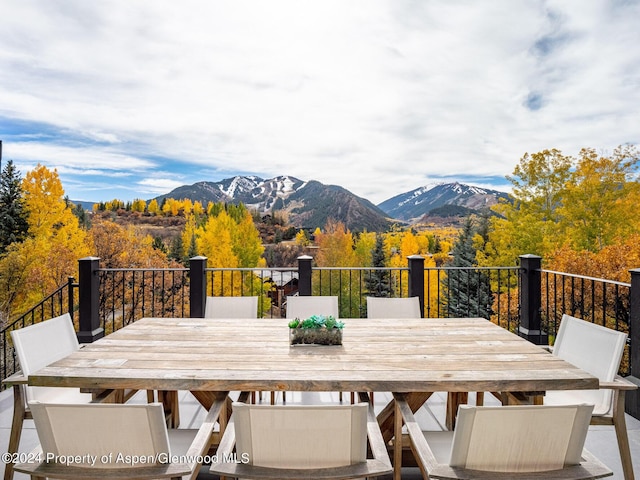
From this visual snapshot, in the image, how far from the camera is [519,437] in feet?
4.16

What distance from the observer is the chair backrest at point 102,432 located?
1.23m

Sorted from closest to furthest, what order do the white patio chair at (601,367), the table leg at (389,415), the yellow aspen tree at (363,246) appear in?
the white patio chair at (601,367) < the table leg at (389,415) < the yellow aspen tree at (363,246)

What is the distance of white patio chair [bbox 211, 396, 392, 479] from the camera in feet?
4.00

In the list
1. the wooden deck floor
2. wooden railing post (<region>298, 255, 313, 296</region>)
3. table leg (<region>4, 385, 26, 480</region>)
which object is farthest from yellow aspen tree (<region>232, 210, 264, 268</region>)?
table leg (<region>4, 385, 26, 480</region>)

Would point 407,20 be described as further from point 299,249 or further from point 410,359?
point 299,249

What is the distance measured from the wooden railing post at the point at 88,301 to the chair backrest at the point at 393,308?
Answer: 10.2ft

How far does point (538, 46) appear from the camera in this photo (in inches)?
394

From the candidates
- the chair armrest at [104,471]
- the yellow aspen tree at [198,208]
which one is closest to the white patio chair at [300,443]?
the chair armrest at [104,471]

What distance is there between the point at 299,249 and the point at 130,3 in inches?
958

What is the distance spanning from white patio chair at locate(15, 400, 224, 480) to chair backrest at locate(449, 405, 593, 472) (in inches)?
33.5

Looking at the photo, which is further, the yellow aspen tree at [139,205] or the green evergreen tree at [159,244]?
the yellow aspen tree at [139,205]

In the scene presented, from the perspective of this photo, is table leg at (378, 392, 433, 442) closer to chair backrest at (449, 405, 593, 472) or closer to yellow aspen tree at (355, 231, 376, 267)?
chair backrest at (449, 405, 593, 472)

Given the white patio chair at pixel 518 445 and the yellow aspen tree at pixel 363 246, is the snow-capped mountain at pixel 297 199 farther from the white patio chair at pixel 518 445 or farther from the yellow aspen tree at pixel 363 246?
the white patio chair at pixel 518 445

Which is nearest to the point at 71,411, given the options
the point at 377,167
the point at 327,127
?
the point at 327,127
